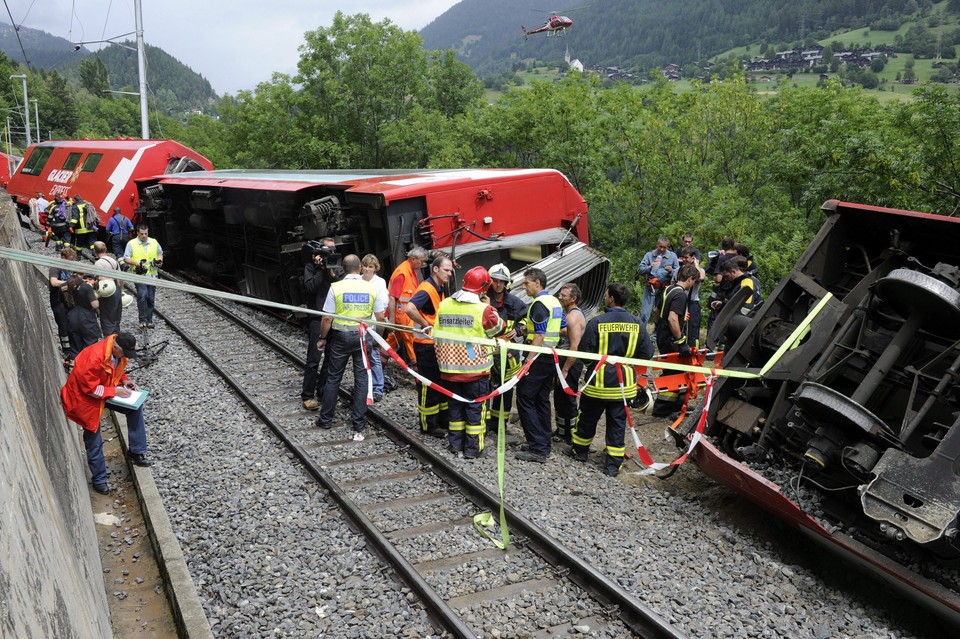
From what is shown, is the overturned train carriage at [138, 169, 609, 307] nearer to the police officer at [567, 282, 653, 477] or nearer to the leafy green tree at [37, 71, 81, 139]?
the police officer at [567, 282, 653, 477]

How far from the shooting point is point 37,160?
2527cm

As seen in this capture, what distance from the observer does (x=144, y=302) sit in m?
10.9

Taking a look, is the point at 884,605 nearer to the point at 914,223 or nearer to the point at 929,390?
the point at 929,390

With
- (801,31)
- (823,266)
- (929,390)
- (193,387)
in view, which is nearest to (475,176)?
(193,387)

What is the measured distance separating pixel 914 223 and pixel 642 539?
122 inches

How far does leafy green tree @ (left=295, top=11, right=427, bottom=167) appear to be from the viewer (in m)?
27.1

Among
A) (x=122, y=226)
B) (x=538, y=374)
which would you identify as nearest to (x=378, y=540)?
(x=538, y=374)

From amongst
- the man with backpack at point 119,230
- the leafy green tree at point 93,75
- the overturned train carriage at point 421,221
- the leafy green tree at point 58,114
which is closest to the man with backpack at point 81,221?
the man with backpack at point 119,230

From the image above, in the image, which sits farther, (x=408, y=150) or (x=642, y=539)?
(x=408, y=150)

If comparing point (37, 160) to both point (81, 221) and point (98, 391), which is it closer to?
point (81, 221)

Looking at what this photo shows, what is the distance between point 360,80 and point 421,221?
19.5 meters

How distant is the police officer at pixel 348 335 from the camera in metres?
7.37

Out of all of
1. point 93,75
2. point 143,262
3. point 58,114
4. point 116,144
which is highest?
point 93,75

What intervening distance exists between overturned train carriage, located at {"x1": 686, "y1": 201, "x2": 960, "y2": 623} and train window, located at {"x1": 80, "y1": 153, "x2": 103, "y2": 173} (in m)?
19.2
